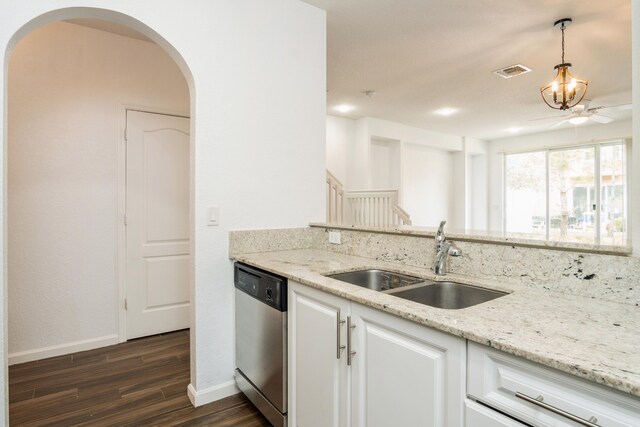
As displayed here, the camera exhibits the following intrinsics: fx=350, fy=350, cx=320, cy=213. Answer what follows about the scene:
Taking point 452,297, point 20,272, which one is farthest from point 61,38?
point 452,297

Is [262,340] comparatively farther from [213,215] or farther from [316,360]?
[213,215]

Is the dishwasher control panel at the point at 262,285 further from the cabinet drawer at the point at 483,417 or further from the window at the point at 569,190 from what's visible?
the window at the point at 569,190

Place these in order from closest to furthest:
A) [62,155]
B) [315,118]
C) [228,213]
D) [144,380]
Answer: [228,213] < [144,380] < [315,118] < [62,155]

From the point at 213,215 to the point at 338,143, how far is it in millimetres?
4281

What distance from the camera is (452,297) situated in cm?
156

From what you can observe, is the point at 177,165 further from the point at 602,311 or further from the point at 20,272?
the point at 602,311

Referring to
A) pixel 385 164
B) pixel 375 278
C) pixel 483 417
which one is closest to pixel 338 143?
pixel 385 164

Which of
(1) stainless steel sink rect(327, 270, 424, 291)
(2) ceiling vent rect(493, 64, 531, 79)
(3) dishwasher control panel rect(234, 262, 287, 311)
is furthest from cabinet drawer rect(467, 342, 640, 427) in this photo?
(2) ceiling vent rect(493, 64, 531, 79)

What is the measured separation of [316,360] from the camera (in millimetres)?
1509

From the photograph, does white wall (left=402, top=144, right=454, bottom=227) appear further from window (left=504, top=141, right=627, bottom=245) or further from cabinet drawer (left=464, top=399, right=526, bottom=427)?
cabinet drawer (left=464, top=399, right=526, bottom=427)

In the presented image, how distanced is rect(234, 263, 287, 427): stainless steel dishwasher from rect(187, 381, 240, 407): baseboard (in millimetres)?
67

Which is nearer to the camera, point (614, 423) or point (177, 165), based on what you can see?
point (614, 423)

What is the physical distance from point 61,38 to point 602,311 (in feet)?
12.6

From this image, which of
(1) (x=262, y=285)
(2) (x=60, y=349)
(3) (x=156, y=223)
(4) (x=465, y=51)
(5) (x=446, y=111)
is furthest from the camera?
(5) (x=446, y=111)
